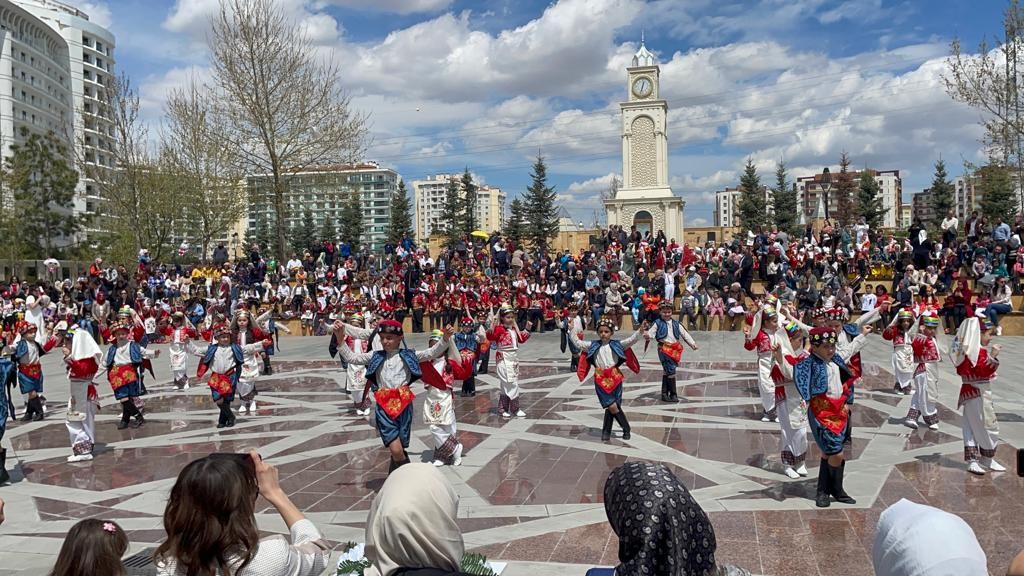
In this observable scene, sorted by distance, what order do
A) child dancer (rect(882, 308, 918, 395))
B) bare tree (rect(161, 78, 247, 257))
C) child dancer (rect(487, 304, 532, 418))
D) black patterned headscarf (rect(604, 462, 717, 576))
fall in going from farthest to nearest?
bare tree (rect(161, 78, 247, 257))
child dancer (rect(487, 304, 532, 418))
child dancer (rect(882, 308, 918, 395))
black patterned headscarf (rect(604, 462, 717, 576))

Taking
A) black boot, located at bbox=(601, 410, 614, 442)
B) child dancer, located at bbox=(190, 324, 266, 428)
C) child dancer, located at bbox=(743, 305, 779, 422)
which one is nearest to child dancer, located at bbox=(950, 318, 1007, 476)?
child dancer, located at bbox=(743, 305, 779, 422)

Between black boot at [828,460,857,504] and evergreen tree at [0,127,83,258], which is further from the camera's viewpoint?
evergreen tree at [0,127,83,258]

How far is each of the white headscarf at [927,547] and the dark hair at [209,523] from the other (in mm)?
2093

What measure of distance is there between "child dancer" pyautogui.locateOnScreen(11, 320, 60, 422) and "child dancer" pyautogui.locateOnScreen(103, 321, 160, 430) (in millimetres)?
857

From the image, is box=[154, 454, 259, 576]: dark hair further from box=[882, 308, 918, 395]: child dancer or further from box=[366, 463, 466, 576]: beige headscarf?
box=[882, 308, 918, 395]: child dancer

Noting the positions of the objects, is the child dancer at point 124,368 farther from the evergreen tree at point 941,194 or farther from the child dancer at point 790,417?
the evergreen tree at point 941,194

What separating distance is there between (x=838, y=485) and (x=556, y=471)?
9.60 feet

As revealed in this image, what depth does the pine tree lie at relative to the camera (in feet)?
165

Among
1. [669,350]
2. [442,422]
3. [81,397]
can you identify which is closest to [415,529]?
[442,422]

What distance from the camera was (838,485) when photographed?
676cm

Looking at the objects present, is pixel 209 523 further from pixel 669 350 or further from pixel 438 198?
pixel 438 198

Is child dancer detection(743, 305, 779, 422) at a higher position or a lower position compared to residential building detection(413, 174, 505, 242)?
lower

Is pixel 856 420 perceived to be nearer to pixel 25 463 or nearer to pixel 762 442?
pixel 762 442

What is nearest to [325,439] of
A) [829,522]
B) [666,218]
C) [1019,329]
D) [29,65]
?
[829,522]
